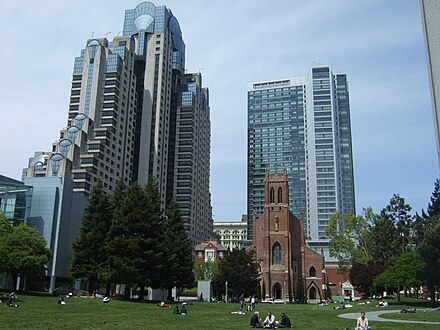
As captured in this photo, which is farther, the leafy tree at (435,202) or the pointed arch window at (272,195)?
the pointed arch window at (272,195)

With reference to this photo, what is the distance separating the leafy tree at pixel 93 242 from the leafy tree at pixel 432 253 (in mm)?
34655

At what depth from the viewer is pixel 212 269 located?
3337 inches

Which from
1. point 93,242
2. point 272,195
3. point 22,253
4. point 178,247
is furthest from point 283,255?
point 22,253

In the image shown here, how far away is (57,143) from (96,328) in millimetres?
88694

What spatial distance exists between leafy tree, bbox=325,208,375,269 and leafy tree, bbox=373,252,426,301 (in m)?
13.9

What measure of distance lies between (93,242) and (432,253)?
3676cm

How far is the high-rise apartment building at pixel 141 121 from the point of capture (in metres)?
105

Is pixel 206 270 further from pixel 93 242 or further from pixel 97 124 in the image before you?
pixel 97 124

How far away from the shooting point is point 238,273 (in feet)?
222

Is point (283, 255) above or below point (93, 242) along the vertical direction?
above

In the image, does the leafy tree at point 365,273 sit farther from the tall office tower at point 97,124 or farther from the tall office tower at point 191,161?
the tall office tower at point 191,161

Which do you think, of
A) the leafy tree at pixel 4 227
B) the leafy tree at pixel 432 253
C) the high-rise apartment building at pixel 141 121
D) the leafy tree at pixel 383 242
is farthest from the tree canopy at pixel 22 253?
the high-rise apartment building at pixel 141 121

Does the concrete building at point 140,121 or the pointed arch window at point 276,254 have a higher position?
the concrete building at point 140,121

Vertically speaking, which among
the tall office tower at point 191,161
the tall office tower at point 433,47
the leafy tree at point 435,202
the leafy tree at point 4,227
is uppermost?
the tall office tower at point 191,161
